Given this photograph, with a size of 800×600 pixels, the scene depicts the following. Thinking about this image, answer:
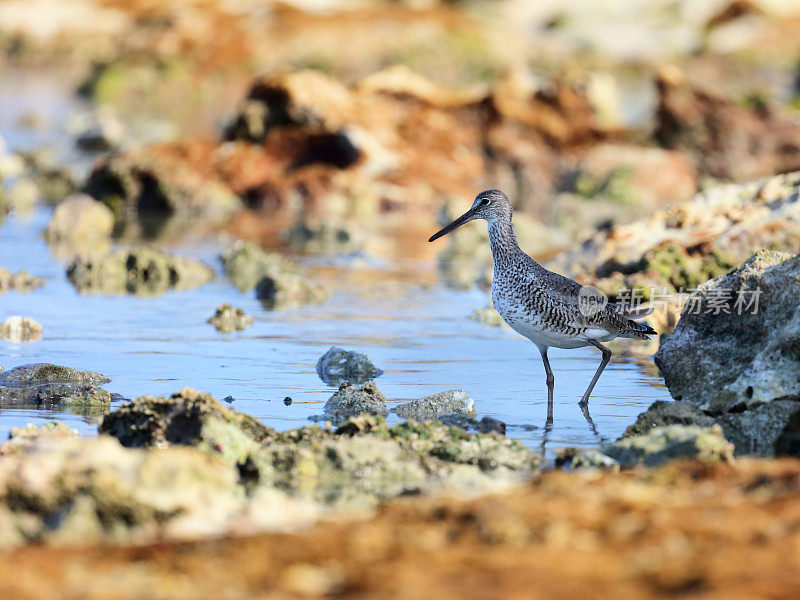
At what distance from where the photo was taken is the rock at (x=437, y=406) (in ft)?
28.0

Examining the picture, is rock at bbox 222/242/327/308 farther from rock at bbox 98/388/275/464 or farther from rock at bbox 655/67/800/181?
rock at bbox 655/67/800/181

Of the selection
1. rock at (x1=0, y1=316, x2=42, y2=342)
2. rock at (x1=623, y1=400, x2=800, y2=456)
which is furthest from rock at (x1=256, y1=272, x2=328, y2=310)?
rock at (x1=623, y1=400, x2=800, y2=456)

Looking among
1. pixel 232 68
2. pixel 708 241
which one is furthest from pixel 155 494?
pixel 232 68

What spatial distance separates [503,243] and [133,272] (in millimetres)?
6723

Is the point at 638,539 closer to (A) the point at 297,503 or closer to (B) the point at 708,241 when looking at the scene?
(A) the point at 297,503

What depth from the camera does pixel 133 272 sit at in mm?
15055

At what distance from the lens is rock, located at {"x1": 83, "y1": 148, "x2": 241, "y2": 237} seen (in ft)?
80.1

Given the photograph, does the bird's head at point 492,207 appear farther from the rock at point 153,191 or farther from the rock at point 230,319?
the rock at point 153,191

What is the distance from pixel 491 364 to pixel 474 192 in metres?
17.9

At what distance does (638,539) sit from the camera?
4645 millimetres

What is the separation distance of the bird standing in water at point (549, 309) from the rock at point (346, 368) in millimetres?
1271

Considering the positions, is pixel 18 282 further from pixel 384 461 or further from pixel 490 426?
pixel 384 461

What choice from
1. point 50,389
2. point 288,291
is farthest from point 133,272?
point 50,389

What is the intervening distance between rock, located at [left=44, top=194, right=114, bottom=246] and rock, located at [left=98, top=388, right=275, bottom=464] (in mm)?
12231
